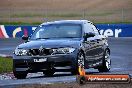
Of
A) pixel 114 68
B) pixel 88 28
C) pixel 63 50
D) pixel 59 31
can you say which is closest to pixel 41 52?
pixel 63 50

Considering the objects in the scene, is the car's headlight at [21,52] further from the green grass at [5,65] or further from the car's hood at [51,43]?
the green grass at [5,65]

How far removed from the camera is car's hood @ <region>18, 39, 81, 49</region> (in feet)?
55.3

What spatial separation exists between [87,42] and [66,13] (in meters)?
52.4

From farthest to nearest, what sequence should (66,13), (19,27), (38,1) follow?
1. (38,1)
2. (66,13)
3. (19,27)

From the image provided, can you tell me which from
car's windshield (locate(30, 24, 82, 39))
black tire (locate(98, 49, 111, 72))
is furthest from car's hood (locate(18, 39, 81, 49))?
black tire (locate(98, 49, 111, 72))

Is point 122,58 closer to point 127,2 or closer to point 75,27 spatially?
point 75,27

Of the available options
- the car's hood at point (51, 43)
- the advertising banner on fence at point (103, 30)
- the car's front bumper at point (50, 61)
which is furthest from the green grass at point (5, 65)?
the advertising banner on fence at point (103, 30)

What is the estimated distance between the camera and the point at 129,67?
20484mm

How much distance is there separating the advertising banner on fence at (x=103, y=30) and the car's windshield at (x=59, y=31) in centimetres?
2175

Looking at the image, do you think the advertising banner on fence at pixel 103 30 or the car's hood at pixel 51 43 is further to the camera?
the advertising banner on fence at pixel 103 30

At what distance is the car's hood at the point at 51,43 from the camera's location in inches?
664

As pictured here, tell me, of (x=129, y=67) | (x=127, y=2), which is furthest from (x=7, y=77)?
(x=127, y=2)

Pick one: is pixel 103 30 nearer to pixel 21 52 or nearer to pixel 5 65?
pixel 5 65

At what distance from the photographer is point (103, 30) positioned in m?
41.3
